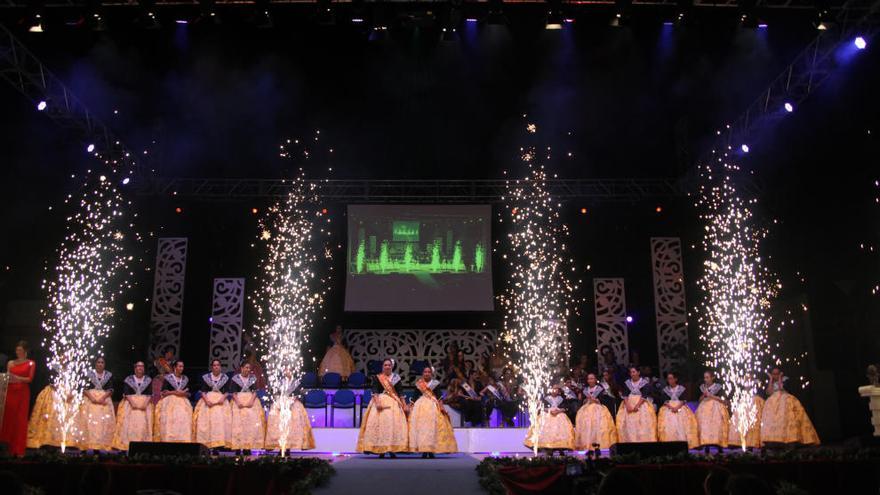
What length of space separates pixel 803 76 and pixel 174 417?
932 cm

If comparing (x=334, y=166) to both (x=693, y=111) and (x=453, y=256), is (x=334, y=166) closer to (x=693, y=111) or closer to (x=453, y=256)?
(x=453, y=256)

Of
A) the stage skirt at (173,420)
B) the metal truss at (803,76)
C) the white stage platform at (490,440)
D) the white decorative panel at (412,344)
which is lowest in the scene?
the white stage platform at (490,440)

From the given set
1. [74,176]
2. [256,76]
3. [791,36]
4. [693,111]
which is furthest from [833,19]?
[74,176]

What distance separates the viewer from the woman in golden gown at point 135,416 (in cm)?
982

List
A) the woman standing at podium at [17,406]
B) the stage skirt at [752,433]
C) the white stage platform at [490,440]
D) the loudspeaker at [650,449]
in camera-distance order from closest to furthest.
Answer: the loudspeaker at [650,449]
the woman standing at podium at [17,406]
the stage skirt at [752,433]
the white stage platform at [490,440]

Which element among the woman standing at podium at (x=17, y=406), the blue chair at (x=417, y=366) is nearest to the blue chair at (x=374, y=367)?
the blue chair at (x=417, y=366)

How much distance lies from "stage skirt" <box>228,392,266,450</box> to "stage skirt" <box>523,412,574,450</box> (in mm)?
3697

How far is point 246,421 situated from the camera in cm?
986

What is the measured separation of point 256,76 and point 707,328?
9.26m

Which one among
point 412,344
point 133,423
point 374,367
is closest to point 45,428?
point 133,423

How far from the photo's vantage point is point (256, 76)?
37.9 ft

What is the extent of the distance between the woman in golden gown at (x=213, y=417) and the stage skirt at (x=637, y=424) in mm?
5436

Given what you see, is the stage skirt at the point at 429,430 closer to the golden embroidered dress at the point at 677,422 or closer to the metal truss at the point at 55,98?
the golden embroidered dress at the point at 677,422

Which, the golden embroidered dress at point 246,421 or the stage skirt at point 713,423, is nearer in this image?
the golden embroidered dress at point 246,421
